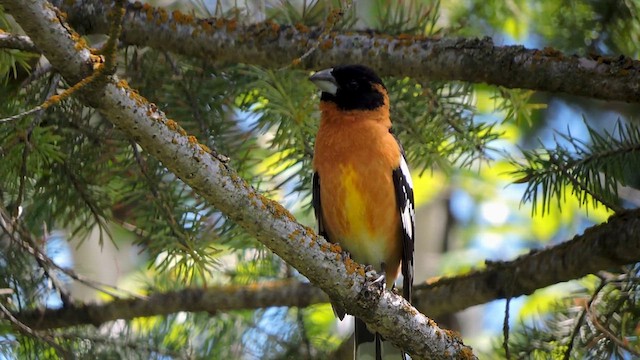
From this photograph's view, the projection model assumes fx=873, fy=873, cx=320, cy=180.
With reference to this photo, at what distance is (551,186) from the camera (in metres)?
3.97

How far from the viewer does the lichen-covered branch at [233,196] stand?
2.77 meters

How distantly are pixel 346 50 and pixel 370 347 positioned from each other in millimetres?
1539

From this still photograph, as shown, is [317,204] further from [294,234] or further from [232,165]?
[294,234]

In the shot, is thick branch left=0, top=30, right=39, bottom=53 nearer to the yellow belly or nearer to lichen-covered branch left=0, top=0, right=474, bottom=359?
lichen-covered branch left=0, top=0, right=474, bottom=359

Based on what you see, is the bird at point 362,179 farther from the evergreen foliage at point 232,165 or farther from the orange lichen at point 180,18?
the orange lichen at point 180,18

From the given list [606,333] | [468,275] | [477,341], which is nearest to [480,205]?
[477,341]

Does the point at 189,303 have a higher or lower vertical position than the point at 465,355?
higher

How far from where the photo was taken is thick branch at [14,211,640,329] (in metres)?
3.91

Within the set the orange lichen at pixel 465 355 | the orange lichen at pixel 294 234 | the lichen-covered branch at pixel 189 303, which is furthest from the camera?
the lichen-covered branch at pixel 189 303

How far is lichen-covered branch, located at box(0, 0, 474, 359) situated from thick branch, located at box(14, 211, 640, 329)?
846mm

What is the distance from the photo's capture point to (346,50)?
4.16 meters

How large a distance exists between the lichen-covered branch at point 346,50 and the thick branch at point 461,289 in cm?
68

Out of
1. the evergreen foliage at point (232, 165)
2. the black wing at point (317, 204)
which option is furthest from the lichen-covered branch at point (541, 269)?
the black wing at point (317, 204)

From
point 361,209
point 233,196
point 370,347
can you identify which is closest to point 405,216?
point 361,209
